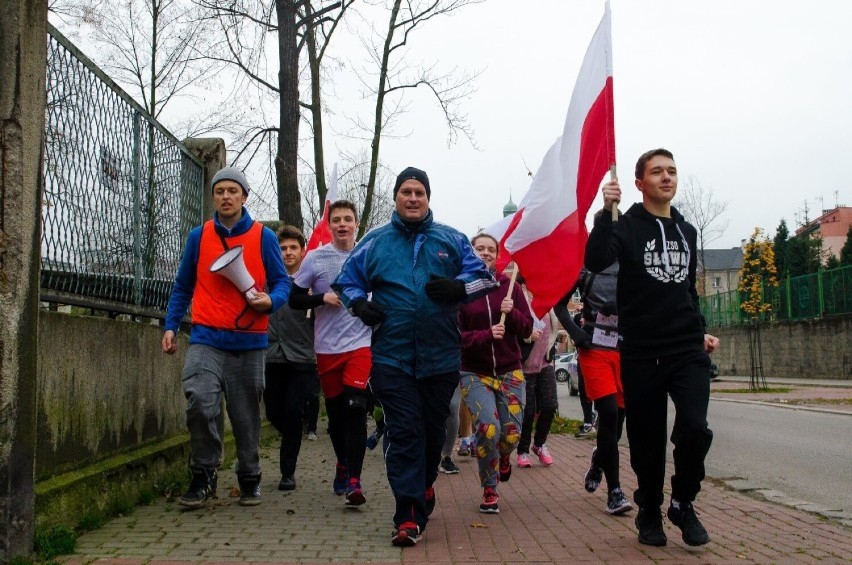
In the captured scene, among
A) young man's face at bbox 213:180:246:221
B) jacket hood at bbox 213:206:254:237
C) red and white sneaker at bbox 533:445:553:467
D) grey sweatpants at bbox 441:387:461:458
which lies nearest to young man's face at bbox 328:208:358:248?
jacket hood at bbox 213:206:254:237

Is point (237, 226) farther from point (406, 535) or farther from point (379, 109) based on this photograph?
point (379, 109)

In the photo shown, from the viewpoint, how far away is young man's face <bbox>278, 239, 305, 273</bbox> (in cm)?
842

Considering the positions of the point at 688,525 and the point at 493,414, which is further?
the point at 493,414

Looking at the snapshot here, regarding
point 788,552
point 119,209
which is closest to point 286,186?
point 119,209

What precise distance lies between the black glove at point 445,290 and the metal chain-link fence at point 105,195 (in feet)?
6.93

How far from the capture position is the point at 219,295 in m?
6.62

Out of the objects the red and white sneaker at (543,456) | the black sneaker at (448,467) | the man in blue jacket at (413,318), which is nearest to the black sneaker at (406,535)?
the man in blue jacket at (413,318)

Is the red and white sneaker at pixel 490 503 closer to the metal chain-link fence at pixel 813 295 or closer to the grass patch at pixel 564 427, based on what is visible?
the grass patch at pixel 564 427

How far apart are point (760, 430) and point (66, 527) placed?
11.2 metres

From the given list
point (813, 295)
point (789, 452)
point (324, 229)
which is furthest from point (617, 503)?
point (813, 295)

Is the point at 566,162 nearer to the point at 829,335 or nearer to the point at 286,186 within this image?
the point at 286,186

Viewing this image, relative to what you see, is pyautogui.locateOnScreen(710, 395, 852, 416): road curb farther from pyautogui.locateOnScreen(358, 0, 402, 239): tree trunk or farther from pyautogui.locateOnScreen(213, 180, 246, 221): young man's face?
pyautogui.locateOnScreen(213, 180, 246, 221): young man's face

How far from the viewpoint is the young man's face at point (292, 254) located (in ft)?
27.6

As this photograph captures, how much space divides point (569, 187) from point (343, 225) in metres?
1.79
